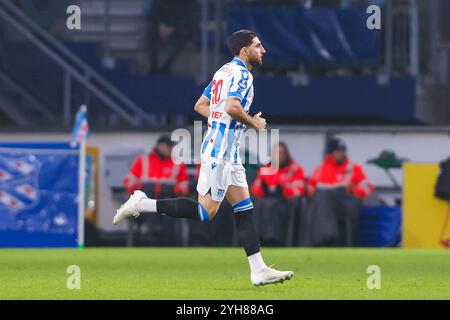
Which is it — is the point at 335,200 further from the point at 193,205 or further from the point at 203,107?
the point at 193,205

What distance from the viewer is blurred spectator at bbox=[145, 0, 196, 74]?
80.3ft

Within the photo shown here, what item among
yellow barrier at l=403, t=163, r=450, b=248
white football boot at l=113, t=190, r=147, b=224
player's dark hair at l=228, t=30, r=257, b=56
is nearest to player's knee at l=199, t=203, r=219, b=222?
white football boot at l=113, t=190, r=147, b=224

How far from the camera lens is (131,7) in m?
25.7

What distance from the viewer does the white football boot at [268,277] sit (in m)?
11.3

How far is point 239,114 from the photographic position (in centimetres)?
1121

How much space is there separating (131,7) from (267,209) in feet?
20.4

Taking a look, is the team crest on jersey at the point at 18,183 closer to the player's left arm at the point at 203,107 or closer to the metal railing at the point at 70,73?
the metal railing at the point at 70,73

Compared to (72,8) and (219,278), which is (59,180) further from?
(219,278)

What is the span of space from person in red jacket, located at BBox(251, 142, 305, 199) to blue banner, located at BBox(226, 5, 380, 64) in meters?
3.80

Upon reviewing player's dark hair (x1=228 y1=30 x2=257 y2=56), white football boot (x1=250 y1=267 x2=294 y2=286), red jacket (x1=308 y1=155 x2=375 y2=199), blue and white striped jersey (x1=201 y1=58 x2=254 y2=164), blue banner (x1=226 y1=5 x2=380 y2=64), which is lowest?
white football boot (x1=250 y1=267 x2=294 y2=286)

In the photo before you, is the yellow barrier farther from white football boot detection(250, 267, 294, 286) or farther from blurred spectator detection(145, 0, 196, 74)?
white football boot detection(250, 267, 294, 286)

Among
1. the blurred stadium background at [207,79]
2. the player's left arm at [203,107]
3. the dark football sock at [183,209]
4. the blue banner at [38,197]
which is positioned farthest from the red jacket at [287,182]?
the dark football sock at [183,209]

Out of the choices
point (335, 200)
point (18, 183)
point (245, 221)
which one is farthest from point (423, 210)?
point (245, 221)

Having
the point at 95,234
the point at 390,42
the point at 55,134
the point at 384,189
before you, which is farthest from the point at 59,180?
the point at 390,42
